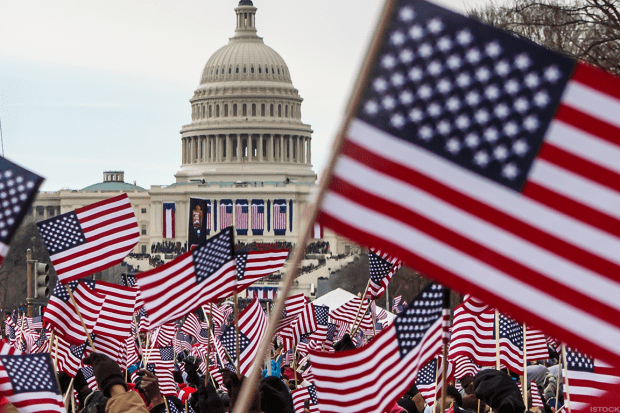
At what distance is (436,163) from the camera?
4504 millimetres

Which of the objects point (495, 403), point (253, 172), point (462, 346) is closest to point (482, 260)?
point (495, 403)

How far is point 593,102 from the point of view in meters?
4.34

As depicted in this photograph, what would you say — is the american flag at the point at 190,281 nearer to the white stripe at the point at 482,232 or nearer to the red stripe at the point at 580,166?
the white stripe at the point at 482,232

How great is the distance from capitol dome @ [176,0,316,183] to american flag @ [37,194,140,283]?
5029 inches

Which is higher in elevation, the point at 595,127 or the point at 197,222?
the point at 595,127

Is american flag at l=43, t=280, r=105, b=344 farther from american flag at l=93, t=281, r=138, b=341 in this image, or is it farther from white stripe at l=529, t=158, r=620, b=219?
white stripe at l=529, t=158, r=620, b=219

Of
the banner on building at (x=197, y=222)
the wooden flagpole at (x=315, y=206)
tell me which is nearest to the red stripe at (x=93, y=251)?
the wooden flagpole at (x=315, y=206)

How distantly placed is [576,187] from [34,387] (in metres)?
3.08

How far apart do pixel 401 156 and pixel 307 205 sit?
1.67 ft

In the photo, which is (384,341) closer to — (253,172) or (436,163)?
(436,163)

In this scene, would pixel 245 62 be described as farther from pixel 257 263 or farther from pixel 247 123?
pixel 257 263

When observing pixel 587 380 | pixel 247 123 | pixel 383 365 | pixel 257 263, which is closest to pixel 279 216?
pixel 247 123

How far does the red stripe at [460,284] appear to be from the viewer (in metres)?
4.17

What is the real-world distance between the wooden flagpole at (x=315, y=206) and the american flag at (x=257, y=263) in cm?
652
